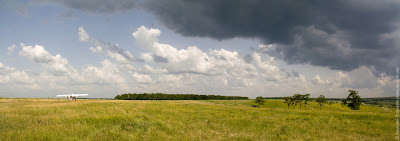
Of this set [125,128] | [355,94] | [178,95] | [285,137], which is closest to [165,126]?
[125,128]

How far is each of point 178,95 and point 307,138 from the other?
185 m

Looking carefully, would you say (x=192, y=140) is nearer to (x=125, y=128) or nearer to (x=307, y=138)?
(x=125, y=128)

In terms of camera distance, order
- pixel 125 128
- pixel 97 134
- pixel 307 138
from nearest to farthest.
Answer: pixel 97 134, pixel 307 138, pixel 125 128

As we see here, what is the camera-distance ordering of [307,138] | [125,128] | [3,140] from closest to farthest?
[3,140] < [307,138] < [125,128]

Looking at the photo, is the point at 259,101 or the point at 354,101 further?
the point at 259,101

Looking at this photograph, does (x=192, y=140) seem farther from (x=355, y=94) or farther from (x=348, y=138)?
(x=355, y=94)

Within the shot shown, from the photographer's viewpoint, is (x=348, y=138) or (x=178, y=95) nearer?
(x=348, y=138)

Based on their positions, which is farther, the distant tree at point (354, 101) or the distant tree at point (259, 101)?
the distant tree at point (259, 101)

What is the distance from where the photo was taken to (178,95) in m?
197

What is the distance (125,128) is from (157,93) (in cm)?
16817

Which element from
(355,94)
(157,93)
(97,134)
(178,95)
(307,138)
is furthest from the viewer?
(178,95)

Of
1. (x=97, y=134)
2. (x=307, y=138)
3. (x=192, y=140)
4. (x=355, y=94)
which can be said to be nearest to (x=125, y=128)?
(x=97, y=134)

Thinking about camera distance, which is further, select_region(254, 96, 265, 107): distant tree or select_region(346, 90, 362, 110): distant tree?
select_region(254, 96, 265, 107): distant tree

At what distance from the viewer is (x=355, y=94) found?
8331 cm
